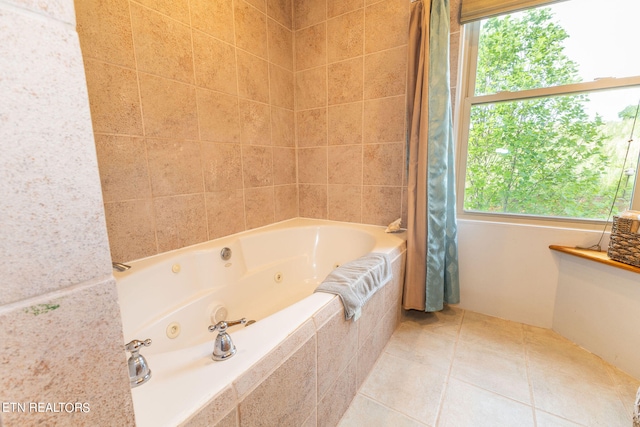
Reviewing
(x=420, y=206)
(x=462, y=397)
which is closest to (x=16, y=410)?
(x=462, y=397)

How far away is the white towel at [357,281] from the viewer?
1.00 meters

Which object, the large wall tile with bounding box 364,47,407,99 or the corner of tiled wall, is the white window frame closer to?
the large wall tile with bounding box 364,47,407,99

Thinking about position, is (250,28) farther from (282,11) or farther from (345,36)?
(345,36)

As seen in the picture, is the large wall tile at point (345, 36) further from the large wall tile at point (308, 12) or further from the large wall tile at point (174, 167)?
the large wall tile at point (174, 167)

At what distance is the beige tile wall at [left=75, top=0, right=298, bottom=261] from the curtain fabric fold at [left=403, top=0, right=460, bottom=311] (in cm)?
100

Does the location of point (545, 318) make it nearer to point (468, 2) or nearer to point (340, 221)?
point (340, 221)

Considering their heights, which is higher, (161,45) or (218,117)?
(161,45)

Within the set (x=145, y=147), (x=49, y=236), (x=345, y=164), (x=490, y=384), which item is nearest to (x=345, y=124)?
(x=345, y=164)

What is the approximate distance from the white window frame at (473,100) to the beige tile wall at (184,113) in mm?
1273

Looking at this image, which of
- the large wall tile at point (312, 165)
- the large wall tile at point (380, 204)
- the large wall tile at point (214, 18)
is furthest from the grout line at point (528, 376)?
the large wall tile at point (214, 18)

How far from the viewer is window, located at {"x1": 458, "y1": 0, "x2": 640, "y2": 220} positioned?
4.47ft

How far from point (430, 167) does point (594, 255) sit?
0.93m

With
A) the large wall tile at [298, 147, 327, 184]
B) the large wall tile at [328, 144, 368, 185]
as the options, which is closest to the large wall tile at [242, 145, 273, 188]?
the large wall tile at [298, 147, 327, 184]

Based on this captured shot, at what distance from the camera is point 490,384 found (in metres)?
1.23
